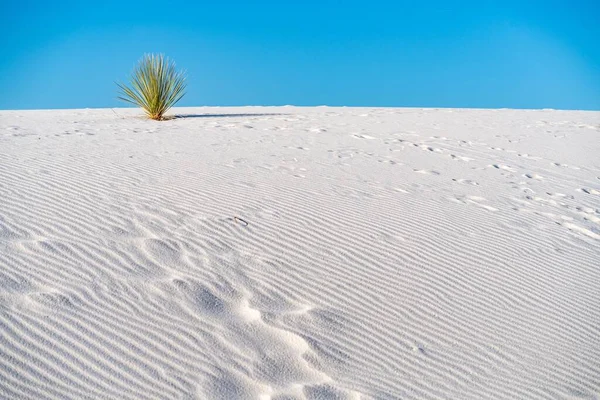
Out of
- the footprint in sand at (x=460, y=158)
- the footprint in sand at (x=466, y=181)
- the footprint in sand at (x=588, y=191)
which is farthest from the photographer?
the footprint in sand at (x=460, y=158)

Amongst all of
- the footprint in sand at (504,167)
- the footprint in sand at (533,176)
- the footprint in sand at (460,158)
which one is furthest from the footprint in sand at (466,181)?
the footprint in sand at (460,158)

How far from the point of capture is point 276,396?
2633 mm

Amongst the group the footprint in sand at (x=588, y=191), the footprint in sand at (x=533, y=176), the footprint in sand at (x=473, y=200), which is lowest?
the footprint in sand at (x=473, y=200)

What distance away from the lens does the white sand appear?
2816 millimetres

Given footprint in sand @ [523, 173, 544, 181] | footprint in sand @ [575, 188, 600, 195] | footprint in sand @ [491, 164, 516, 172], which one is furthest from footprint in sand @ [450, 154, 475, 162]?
footprint in sand @ [575, 188, 600, 195]

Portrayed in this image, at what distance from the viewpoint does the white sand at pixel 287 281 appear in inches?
111

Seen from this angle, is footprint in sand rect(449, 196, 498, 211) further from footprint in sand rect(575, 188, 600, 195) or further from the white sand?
footprint in sand rect(575, 188, 600, 195)

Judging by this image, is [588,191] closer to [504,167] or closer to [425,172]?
[504,167]

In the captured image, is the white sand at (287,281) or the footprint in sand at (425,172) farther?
the footprint in sand at (425,172)

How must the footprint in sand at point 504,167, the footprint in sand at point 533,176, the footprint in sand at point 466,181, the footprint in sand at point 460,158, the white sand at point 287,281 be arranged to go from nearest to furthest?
the white sand at point 287,281 < the footprint in sand at point 466,181 < the footprint in sand at point 533,176 < the footprint in sand at point 504,167 < the footprint in sand at point 460,158

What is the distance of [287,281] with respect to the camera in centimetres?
367

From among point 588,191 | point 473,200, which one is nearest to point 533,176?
point 588,191

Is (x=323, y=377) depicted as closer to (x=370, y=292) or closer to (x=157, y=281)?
(x=370, y=292)

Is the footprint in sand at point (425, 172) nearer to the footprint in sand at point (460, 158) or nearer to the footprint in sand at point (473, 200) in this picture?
the footprint in sand at point (473, 200)
